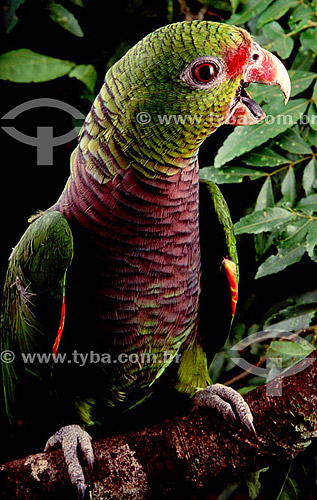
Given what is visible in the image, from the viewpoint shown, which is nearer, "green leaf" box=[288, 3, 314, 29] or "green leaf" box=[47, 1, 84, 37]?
"green leaf" box=[288, 3, 314, 29]

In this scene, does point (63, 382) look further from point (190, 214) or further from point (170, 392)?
point (190, 214)

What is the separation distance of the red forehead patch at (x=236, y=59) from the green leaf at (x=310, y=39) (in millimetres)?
489

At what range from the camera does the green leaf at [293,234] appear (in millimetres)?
1295

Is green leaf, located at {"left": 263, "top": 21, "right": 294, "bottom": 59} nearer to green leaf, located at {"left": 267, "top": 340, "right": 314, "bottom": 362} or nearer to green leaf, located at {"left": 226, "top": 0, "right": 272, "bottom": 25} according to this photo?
green leaf, located at {"left": 226, "top": 0, "right": 272, "bottom": 25}

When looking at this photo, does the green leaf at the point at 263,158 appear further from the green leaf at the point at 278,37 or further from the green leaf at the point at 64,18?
the green leaf at the point at 64,18

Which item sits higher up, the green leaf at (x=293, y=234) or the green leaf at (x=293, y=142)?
the green leaf at (x=293, y=142)

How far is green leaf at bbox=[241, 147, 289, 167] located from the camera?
1428 millimetres

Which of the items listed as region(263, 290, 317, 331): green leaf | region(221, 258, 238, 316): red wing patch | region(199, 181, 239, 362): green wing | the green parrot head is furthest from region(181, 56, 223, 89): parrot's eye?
region(263, 290, 317, 331): green leaf

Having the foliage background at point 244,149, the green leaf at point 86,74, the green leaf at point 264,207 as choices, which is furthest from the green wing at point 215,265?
the green leaf at point 86,74

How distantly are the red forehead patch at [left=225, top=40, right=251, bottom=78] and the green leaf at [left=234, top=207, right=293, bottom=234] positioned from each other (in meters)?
0.41

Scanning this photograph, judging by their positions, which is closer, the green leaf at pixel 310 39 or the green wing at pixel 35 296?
the green wing at pixel 35 296

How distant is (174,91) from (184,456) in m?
0.68

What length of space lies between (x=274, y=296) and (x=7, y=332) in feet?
2.55

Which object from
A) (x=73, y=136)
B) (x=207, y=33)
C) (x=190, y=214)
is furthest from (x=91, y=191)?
(x=73, y=136)
